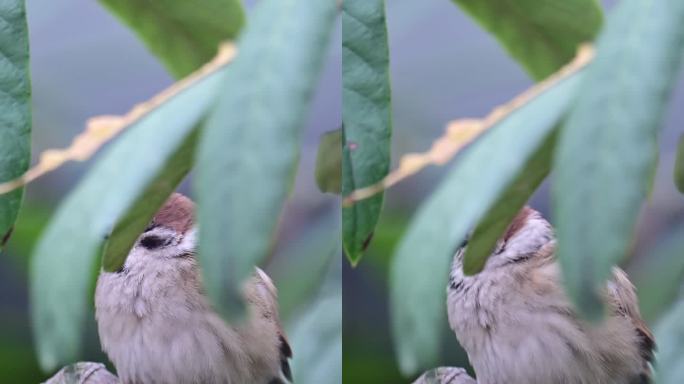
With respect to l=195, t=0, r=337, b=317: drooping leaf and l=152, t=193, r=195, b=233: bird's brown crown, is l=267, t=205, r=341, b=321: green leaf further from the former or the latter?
l=195, t=0, r=337, b=317: drooping leaf

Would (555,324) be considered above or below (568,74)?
below

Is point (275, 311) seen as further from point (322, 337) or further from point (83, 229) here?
point (83, 229)

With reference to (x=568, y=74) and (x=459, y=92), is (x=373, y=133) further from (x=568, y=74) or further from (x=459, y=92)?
(x=568, y=74)

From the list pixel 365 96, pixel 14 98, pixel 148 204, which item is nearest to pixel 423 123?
pixel 365 96

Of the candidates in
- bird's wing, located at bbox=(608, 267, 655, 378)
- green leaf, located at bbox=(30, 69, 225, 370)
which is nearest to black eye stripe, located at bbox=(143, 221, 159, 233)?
green leaf, located at bbox=(30, 69, 225, 370)

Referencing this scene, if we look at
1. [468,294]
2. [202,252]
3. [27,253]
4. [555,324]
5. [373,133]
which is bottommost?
[555,324]

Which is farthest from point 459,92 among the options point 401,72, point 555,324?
point 555,324
